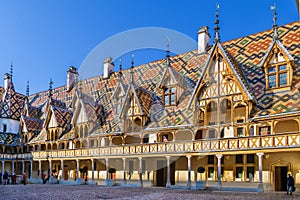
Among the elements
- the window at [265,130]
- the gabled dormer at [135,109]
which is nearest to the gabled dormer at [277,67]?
the window at [265,130]

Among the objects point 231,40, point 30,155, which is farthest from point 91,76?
point 231,40

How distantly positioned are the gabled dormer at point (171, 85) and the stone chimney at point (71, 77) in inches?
694

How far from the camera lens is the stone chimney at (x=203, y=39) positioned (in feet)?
98.0

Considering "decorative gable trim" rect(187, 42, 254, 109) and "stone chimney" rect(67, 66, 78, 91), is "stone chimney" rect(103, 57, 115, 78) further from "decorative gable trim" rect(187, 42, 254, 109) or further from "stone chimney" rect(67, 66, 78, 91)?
"decorative gable trim" rect(187, 42, 254, 109)

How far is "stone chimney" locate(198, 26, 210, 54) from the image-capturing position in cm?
2987

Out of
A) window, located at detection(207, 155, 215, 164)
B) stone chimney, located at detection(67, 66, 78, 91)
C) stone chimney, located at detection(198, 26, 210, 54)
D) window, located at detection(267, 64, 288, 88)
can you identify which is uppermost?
stone chimney, located at detection(198, 26, 210, 54)

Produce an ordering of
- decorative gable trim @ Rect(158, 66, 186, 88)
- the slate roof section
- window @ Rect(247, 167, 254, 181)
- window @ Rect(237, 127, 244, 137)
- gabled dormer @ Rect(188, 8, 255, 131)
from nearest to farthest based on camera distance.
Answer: window @ Rect(247, 167, 254, 181), gabled dormer @ Rect(188, 8, 255, 131), window @ Rect(237, 127, 244, 137), decorative gable trim @ Rect(158, 66, 186, 88), the slate roof section

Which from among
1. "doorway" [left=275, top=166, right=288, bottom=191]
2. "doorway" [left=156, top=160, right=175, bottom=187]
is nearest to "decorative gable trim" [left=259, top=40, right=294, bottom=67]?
"doorway" [left=275, top=166, right=288, bottom=191]

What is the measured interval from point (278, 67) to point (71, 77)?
27028 mm

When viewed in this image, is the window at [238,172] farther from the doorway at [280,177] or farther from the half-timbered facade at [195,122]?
the doorway at [280,177]

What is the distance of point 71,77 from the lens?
41.3m

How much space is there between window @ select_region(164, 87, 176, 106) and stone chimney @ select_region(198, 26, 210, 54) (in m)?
5.64

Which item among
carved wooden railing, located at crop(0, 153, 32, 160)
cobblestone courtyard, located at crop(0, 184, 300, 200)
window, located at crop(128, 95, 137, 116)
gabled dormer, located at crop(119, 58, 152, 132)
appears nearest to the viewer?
cobblestone courtyard, located at crop(0, 184, 300, 200)

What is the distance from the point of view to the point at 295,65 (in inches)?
845
